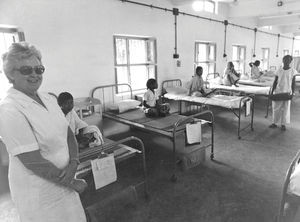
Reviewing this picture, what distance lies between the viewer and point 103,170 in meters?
2.00

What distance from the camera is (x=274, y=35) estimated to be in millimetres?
11719

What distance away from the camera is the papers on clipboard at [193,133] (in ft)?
9.77

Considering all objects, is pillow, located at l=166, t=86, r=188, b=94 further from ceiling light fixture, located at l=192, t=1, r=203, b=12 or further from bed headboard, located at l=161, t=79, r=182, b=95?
ceiling light fixture, located at l=192, t=1, r=203, b=12

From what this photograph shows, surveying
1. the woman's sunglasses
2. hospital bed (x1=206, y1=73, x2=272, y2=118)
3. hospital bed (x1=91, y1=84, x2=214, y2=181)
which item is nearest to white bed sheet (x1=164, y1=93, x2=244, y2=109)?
hospital bed (x1=91, y1=84, x2=214, y2=181)

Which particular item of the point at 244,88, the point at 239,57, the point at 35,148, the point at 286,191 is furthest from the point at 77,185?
the point at 239,57

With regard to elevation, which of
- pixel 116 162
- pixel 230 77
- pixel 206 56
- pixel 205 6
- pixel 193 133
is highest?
pixel 205 6

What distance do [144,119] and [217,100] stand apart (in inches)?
72.2

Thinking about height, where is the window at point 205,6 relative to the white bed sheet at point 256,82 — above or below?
above

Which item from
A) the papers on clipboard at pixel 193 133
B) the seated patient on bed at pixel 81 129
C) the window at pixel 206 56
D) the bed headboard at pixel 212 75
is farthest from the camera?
the bed headboard at pixel 212 75

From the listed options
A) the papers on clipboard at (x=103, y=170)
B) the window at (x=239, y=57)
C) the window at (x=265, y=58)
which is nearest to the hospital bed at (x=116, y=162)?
the papers on clipboard at (x=103, y=170)

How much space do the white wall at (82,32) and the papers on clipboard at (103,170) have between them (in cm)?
241

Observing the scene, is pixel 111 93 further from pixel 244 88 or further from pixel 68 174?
pixel 244 88

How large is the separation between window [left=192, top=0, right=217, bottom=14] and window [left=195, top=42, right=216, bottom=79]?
3.26ft

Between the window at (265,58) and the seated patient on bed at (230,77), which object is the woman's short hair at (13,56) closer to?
the seated patient on bed at (230,77)
